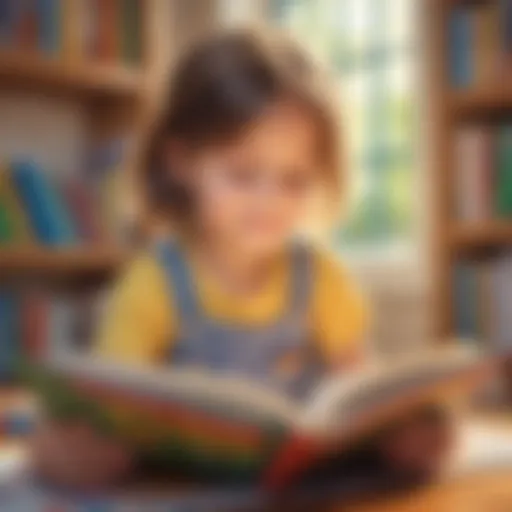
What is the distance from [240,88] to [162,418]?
0.51 meters

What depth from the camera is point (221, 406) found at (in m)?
0.66

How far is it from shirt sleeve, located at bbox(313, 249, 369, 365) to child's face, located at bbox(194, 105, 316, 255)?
0.27ft

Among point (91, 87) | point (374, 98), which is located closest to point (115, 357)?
point (91, 87)

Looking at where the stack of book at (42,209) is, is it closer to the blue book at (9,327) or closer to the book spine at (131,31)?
the blue book at (9,327)

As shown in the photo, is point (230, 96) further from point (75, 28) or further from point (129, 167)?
Result: point (75, 28)

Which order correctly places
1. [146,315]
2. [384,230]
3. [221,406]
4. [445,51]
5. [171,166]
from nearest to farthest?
1. [221,406]
2. [146,315]
3. [171,166]
4. [445,51]
5. [384,230]

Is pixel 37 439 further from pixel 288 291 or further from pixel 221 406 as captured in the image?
pixel 288 291

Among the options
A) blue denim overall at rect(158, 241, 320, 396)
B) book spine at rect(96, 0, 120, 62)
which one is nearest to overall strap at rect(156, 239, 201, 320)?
blue denim overall at rect(158, 241, 320, 396)

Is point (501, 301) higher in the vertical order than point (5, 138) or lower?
lower

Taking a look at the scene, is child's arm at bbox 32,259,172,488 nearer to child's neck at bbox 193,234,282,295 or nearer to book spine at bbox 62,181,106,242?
child's neck at bbox 193,234,282,295

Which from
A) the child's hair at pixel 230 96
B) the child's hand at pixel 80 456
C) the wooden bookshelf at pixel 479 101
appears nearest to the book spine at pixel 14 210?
the child's hair at pixel 230 96

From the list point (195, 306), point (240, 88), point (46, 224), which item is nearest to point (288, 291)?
point (195, 306)

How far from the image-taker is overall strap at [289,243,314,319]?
1.17m

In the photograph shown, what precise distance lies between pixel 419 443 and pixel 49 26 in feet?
4.32
